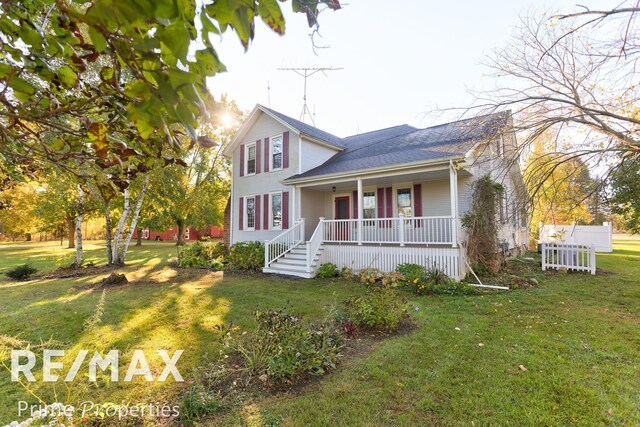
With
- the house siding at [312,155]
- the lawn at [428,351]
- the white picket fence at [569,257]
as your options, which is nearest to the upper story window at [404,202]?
the house siding at [312,155]

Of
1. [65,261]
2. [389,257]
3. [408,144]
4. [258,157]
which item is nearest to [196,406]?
[389,257]

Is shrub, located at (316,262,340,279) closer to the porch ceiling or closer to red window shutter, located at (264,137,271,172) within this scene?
the porch ceiling

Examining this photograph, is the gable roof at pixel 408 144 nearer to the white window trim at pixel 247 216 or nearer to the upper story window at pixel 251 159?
the white window trim at pixel 247 216

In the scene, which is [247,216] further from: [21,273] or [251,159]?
[21,273]

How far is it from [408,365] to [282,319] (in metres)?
1.68

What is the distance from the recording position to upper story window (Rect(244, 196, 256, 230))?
561 inches

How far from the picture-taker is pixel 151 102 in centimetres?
80

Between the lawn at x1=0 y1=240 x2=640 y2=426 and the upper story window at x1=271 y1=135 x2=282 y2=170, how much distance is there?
23.2 ft

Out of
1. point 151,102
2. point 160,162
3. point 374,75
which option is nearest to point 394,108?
point 374,75

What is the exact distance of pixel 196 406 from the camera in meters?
2.71

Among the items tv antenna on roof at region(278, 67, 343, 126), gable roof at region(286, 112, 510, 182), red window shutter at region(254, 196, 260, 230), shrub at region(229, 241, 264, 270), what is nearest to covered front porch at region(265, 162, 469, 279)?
gable roof at region(286, 112, 510, 182)

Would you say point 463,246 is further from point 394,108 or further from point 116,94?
point 116,94

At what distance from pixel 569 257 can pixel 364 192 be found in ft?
25.0

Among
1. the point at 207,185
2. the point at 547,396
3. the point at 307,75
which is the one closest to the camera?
the point at 547,396
